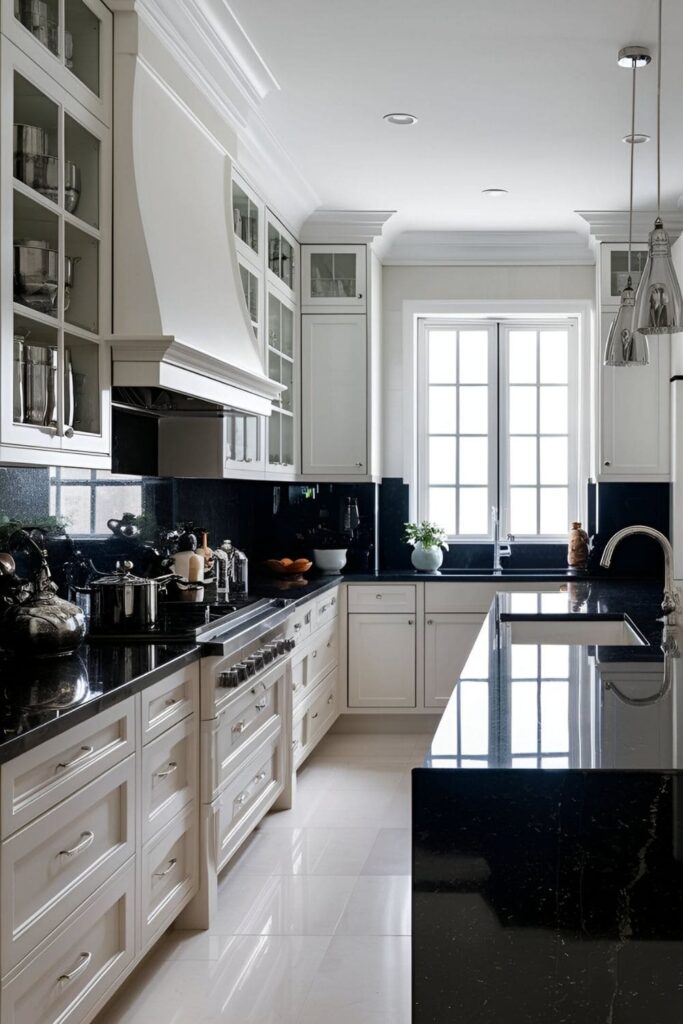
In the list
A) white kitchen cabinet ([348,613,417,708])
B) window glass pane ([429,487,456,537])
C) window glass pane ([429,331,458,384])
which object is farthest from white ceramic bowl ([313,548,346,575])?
window glass pane ([429,331,458,384])

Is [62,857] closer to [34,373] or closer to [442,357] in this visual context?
[34,373]

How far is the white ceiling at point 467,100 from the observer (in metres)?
3.29

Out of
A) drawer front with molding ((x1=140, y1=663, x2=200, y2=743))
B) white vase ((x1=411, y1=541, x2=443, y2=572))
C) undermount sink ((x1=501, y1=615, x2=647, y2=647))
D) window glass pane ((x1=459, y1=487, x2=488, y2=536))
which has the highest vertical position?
window glass pane ((x1=459, y1=487, x2=488, y2=536))

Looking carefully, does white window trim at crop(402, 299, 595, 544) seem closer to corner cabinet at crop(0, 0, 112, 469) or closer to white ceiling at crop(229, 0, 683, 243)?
white ceiling at crop(229, 0, 683, 243)

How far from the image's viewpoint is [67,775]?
2.10m

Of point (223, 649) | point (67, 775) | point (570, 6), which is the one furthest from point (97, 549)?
point (570, 6)

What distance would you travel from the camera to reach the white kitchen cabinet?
566 cm

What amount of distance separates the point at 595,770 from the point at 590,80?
3.05 m

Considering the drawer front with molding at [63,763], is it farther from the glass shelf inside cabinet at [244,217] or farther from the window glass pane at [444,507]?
the window glass pane at [444,507]

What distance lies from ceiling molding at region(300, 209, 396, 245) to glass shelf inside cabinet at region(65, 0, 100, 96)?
2.85 meters

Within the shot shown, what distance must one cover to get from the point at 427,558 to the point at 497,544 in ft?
1.65

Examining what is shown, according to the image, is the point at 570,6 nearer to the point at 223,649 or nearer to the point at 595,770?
the point at 223,649

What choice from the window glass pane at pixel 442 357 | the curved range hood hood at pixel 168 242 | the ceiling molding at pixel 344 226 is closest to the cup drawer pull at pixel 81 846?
the curved range hood hood at pixel 168 242

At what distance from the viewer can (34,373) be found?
242 centimetres
